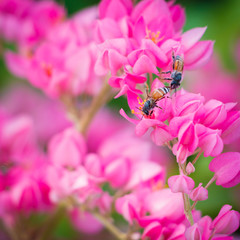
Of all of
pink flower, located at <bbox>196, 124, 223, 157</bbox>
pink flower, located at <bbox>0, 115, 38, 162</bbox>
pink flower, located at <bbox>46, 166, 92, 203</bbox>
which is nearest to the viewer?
pink flower, located at <bbox>196, 124, 223, 157</bbox>

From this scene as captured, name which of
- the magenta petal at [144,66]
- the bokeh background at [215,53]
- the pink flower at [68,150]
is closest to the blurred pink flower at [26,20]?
the bokeh background at [215,53]

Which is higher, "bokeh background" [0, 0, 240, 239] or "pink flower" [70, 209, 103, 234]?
"bokeh background" [0, 0, 240, 239]

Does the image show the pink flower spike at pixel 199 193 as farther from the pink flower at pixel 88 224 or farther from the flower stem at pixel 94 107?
the pink flower at pixel 88 224

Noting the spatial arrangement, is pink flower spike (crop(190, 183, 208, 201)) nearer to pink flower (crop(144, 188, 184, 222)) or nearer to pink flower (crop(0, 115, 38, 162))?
pink flower (crop(144, 188, 184, 222))

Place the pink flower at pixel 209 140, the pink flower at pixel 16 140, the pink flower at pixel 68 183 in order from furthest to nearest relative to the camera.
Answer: the pink flower at pixel 16 140
the pink flower at pixel 68 183
the pink flower at pixel 209 140

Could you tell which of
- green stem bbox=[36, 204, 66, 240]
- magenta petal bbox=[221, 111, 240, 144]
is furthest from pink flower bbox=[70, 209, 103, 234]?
magenta petal bbox=[221, 111, 240, 144]

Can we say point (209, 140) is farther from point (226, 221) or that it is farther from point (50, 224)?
point (50, 224)

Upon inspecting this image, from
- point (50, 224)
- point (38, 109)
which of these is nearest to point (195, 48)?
point (50, 224)
